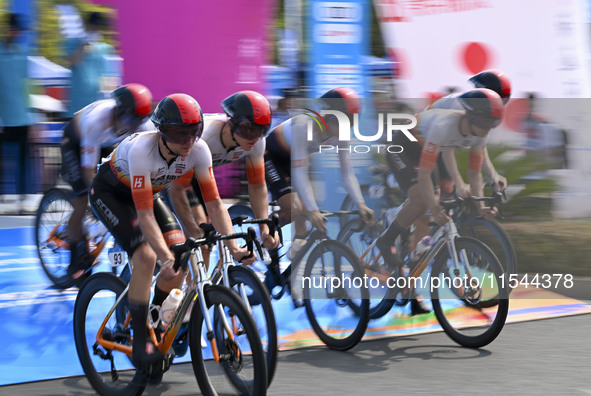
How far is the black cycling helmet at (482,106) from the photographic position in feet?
20.4

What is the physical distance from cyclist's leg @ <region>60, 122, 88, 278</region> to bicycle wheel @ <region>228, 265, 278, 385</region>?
3.10 meters

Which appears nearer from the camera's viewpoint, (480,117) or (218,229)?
(218,229)

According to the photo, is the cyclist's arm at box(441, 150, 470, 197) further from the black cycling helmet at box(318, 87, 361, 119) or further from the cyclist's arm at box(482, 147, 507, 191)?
the black cycling helmet at box(318, 87, 361, 119)

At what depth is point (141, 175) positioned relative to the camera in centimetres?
479

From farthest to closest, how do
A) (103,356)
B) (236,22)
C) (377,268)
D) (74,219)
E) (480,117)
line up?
(236,22) < (74,219) < (377,268) < (480,117) < (103,356)

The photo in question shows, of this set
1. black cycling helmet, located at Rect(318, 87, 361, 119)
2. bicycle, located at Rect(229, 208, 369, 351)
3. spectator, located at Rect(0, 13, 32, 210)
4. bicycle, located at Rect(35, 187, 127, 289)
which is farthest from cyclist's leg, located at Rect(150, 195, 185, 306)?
spectator, located at Rect(0, 13, 32, 210)

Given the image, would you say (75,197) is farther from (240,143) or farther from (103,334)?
(103,334)

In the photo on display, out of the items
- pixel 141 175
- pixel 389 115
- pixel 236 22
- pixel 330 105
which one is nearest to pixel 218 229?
pixel 141 175

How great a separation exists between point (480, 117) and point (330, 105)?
1.14m

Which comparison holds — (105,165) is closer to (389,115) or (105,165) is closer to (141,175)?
(141,175)

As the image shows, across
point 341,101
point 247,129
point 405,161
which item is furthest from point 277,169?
point 247,129

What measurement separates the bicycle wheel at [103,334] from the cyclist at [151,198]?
0.26 m

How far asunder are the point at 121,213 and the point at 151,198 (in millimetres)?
450

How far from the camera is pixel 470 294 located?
630 centimetres
